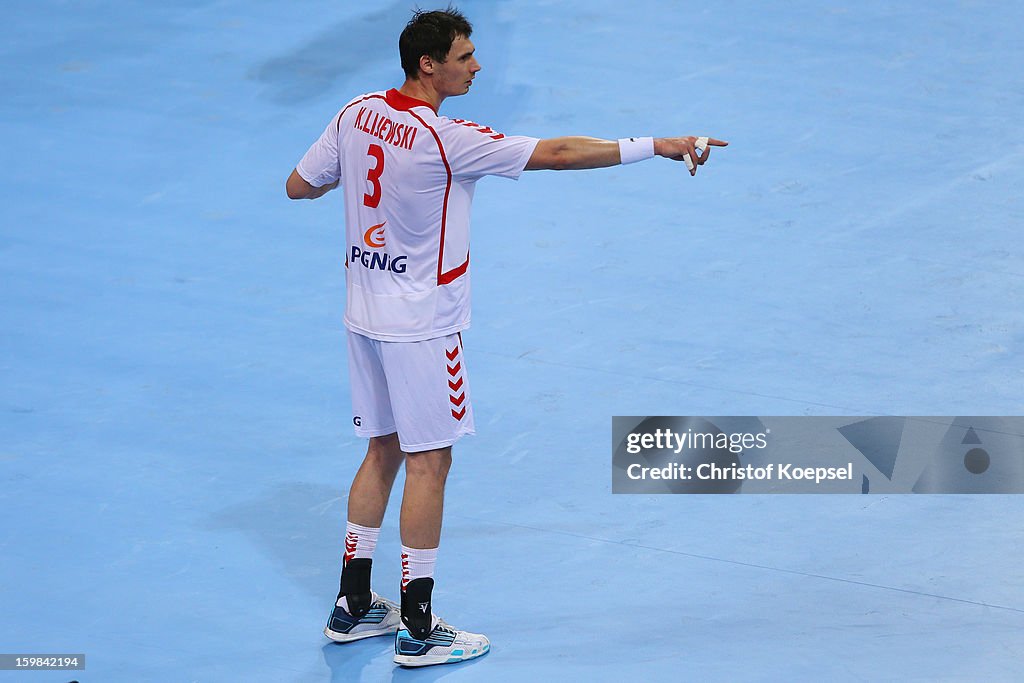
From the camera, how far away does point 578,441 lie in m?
5.64

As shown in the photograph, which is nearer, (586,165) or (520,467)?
(586,165)

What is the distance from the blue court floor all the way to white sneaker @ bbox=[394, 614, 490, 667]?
5 cm

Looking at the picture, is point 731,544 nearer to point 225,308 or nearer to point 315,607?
point 315,607

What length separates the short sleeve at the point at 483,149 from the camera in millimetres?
4145

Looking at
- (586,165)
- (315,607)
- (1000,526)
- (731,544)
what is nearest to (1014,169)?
(1000,526)

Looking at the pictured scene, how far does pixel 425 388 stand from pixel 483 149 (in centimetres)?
79

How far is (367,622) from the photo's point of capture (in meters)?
4.57

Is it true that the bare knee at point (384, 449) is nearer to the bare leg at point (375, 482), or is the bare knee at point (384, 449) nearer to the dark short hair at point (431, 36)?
the bare leg at point (375, 482)

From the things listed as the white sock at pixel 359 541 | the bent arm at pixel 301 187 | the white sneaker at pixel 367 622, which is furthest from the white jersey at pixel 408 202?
the white sneaker at pixel 367 622

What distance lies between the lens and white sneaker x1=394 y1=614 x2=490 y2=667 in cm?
436

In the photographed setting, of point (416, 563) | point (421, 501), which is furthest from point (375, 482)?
point (416, 563)

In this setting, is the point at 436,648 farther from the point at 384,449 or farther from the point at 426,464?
the point at 384,449

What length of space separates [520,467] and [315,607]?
1.15 metres

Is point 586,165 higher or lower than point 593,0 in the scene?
lower
